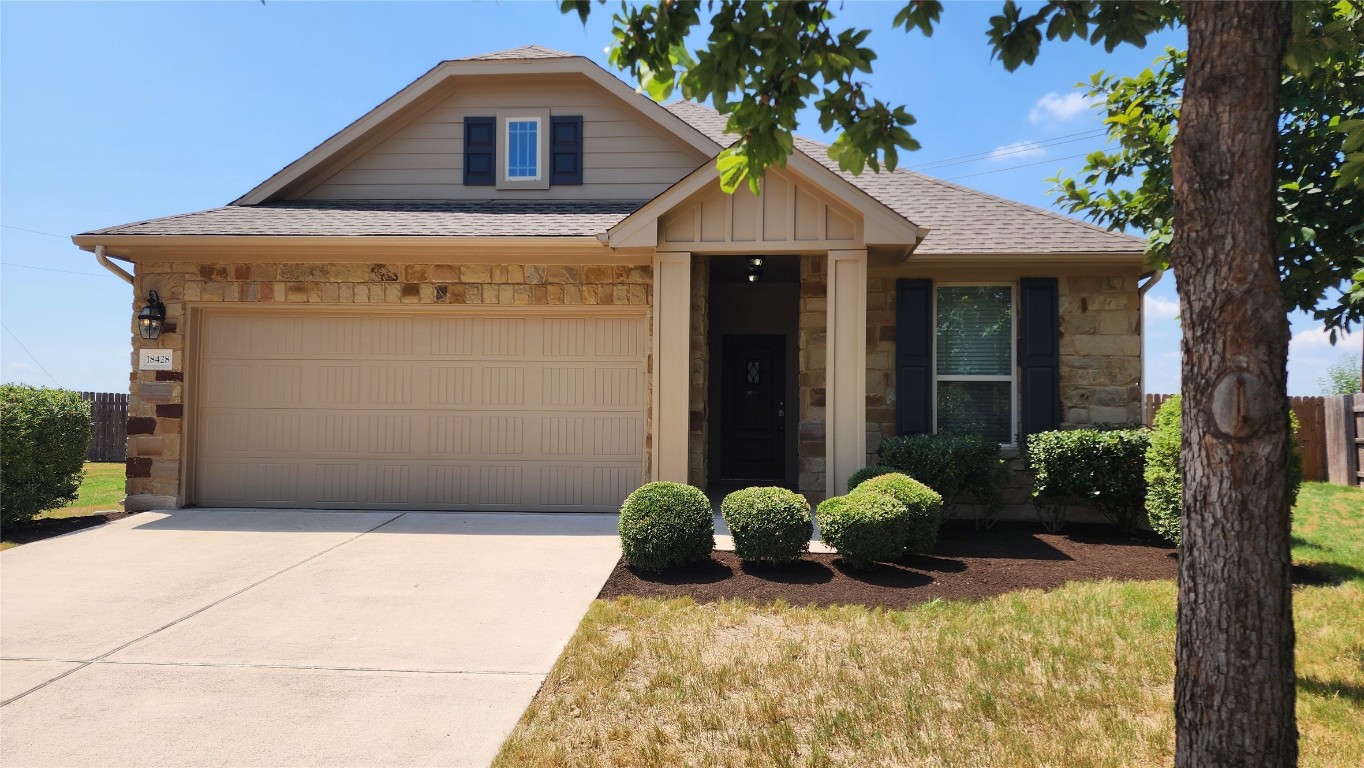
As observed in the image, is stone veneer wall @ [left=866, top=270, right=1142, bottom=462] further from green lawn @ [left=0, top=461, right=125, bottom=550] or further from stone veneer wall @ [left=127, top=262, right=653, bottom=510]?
green lawn @ [left=0, top=461, right=125, bottom=550]

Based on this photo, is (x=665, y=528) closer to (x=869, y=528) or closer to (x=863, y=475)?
(x=869, y=528)

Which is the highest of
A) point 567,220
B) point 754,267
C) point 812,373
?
point 567,220

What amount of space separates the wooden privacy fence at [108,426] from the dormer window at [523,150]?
37.9ft

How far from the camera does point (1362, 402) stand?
11.5m

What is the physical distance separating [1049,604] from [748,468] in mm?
7195

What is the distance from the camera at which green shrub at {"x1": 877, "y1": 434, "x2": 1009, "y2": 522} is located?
7.44m

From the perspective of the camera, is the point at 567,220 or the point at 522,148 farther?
→ the point at 522,148

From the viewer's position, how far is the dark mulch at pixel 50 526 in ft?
24.3

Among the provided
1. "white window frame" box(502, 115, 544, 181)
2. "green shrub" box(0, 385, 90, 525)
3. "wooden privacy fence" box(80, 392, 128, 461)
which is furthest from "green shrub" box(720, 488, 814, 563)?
"wooden privacy fence" box(80, 392, 128, 461)

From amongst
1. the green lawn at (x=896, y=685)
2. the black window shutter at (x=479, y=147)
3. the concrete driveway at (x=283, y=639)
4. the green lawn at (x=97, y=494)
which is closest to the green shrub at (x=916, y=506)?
the green lawn at (x=896, y=685)

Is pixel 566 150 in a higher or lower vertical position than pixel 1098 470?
higher

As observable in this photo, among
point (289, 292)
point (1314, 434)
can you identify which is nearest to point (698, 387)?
point (289, 292)

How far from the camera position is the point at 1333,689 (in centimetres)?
382

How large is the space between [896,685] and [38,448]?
8.98 metres
